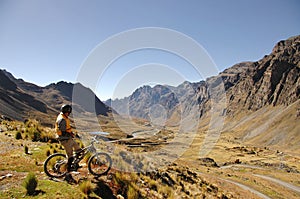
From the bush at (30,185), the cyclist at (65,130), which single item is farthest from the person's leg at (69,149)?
the bush at (30,185)

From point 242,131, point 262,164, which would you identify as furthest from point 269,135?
point 262,164

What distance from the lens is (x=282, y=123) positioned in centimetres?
16188

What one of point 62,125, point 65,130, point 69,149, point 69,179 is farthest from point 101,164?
point 62,125

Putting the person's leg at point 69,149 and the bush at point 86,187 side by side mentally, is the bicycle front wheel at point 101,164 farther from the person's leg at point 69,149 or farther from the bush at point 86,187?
the bush at point 86,187

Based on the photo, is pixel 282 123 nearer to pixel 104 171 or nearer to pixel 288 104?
pixel 288 104

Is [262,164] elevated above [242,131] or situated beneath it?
situated beneath

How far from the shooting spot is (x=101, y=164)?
1295cm

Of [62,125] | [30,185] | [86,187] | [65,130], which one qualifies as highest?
[62,125]

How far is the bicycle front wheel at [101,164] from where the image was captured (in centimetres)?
1136

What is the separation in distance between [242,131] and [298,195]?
167 meters

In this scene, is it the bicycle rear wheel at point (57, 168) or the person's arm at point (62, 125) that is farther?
the bicycle rear wheel at point (57, 168)

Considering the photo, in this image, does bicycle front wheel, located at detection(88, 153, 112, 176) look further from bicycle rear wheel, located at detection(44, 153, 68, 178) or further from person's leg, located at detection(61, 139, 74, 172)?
bicycle rear wheel, located at detection(44, 153, 68, 178)

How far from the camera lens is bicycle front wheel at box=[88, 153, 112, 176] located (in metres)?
11.4

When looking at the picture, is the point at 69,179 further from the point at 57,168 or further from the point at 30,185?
the point at 30,185
